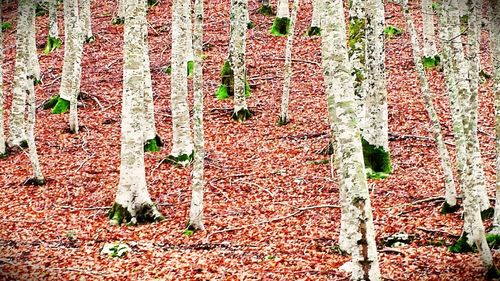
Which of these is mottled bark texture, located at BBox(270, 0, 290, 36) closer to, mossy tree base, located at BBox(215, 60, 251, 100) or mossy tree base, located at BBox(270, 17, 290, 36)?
mossy tree base, located at BBox(270, 17, 290, 36)

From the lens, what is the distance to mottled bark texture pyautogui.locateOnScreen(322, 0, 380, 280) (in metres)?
7.39

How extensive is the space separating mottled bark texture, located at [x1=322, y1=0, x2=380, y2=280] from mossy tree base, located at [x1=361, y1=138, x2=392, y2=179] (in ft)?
20.5

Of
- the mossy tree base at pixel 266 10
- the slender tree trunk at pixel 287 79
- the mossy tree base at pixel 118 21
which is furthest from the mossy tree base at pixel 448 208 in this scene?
the mossy tree base at pixel 118 21

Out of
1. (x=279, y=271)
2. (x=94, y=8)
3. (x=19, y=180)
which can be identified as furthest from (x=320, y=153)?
(x=94, y=8)

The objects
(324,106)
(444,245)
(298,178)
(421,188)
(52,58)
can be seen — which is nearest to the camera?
(444,245)

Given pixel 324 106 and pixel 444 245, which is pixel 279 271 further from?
pixel 324 106

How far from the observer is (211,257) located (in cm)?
1001

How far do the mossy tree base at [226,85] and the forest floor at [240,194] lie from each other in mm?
435

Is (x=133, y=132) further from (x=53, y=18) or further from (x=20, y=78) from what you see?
(x=53, y=18)

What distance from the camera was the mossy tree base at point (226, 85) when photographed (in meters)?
21.1

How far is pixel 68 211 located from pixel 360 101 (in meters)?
7.28

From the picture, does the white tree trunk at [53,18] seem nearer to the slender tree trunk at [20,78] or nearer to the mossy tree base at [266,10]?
the mossy tree base at [266,10]

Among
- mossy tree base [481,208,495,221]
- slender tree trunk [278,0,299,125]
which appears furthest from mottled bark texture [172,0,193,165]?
mossy tree base [481,208,495,221]

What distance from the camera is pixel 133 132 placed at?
11898 millimetres
